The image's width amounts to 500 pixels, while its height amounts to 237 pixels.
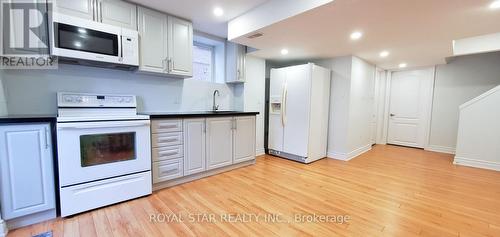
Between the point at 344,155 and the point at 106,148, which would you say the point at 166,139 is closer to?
the point at 106,148

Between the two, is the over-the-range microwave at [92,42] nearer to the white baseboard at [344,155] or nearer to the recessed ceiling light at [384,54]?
the white baseboard at [344,155]

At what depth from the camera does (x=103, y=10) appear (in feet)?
7.41


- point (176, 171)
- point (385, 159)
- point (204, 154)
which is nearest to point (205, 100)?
point (204, 154)

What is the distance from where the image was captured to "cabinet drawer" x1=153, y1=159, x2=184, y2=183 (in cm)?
249

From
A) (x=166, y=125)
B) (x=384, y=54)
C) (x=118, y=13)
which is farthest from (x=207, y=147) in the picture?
(x=384, y=54)

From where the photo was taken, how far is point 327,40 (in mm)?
3016

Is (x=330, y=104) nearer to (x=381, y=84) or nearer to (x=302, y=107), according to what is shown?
(x=302, y=107)

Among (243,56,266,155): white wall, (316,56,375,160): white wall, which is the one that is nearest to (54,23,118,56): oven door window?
(243,56,266,155): white wall

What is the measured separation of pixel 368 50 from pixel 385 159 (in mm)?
2233

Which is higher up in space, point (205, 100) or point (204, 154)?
point (205, 100)

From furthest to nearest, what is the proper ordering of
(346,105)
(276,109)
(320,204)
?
1. (276,109)
2. (346,105)
3. (320,204)

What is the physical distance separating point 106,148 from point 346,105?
390 cm

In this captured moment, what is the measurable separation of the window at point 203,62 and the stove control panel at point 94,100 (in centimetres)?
123

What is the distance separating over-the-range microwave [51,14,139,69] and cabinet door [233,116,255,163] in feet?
5.54
